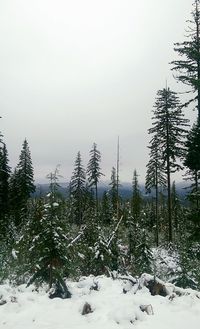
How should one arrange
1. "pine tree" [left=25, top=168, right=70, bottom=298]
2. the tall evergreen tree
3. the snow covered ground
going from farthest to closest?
1. the tall evergreen tree
2. "pine tree" [left=25, top=168, right=70, bottom=298]
3. the snow covered ground

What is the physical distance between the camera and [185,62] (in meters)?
22.9

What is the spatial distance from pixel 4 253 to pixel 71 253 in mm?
3499

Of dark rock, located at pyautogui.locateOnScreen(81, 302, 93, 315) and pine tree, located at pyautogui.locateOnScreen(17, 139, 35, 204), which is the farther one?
pine tree, located at pyautogui.locateOnScreen(17, 139, 35, 204)

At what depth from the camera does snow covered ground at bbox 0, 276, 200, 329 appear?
895cm

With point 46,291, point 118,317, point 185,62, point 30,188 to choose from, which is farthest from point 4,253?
point 30,188

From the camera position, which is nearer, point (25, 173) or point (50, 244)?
point (50, 244)

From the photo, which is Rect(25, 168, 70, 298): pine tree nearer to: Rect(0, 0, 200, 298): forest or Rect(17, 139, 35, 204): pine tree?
Rect(0, 0, 200, 298): forest

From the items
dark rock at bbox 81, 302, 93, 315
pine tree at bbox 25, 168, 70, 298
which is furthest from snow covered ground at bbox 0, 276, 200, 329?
pine tree at bbox 25, 168, 70, 298

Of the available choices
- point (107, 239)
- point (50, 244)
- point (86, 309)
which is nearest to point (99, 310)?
point (86, 309)

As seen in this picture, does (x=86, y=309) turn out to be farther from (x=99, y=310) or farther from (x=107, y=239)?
(x=107, y=239)

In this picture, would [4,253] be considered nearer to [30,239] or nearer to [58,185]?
[30,239]

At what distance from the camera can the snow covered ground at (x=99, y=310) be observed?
8953 mm

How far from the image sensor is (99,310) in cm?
969

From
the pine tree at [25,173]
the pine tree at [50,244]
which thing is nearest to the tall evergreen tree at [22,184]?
the pine tree at [25,173]
